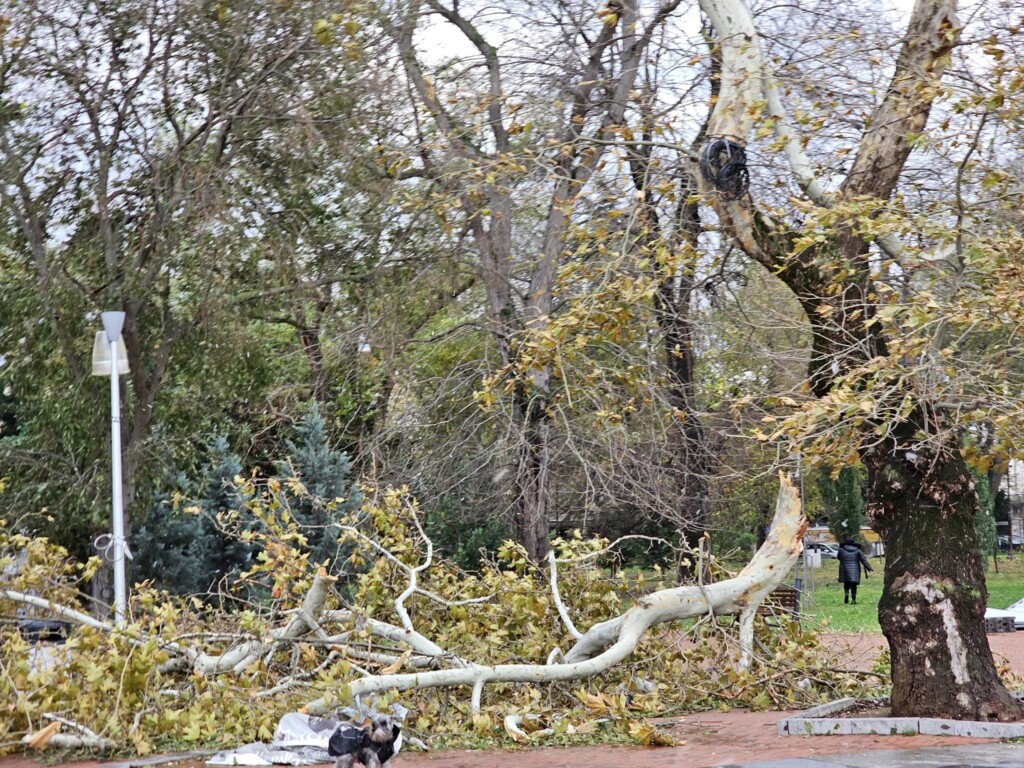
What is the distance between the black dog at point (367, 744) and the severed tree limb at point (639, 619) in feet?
5.35

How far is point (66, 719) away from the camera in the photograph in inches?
384

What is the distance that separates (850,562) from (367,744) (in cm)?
2467

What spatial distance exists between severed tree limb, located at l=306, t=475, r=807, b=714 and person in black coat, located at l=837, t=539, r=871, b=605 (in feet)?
62.6

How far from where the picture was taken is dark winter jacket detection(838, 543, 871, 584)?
3014cm

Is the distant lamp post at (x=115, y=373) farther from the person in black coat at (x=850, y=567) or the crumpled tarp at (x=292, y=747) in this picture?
the person in black coat at (x=850, y=567)

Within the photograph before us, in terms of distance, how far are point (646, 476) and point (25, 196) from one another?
961 centimetres

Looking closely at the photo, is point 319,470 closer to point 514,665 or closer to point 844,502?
point 514,665

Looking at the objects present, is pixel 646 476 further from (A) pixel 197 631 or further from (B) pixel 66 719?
(B) pixel 66 719

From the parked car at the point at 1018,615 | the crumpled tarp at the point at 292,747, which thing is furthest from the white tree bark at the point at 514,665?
the parked car at the point at 1018,615

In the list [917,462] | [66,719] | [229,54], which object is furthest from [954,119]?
[229,54]

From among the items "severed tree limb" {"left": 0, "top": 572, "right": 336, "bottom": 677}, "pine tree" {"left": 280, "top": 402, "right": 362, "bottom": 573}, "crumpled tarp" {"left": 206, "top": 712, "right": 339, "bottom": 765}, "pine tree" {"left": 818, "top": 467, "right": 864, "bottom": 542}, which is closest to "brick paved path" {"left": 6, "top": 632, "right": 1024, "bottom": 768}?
"crumpled tarp" {"left": 206, "top": 712, "right": 339, "bottom": 765}

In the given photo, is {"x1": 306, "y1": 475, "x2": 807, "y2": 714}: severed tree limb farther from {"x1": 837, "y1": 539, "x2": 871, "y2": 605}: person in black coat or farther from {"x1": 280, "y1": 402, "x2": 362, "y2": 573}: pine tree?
{"x1": 837, "y1": 539, "x2": 871, "y2": 605}: person in black coat

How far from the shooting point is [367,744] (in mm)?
7398

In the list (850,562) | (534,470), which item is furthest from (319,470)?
(850,562)
